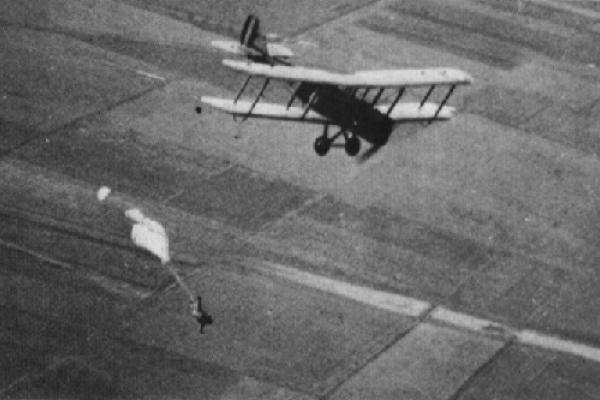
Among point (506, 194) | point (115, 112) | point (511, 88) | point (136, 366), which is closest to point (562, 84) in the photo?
point (511, 88)

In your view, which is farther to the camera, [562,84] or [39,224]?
[562,84]

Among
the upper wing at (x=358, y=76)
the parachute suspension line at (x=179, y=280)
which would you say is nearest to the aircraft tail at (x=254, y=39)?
the upper wing at (x=358, y=76)

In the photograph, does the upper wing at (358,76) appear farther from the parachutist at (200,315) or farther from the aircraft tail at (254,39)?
the parachutist at (200,315)

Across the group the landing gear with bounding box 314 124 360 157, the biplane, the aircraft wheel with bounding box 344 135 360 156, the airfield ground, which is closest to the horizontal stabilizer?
the biplane

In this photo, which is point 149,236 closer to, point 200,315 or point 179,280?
point 179,280

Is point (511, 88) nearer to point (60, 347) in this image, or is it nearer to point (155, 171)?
point (155, 171)
